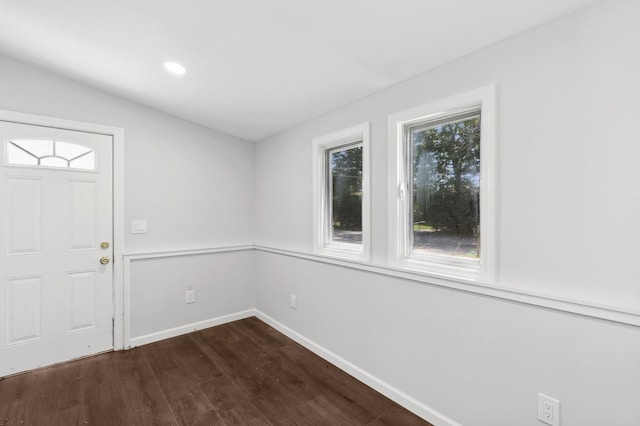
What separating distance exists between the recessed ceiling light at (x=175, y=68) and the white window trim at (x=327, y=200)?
48.3 inches

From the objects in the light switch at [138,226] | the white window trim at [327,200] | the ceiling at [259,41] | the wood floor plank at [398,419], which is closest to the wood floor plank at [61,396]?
the light switch at [138,226]

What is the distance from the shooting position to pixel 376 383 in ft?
7.14

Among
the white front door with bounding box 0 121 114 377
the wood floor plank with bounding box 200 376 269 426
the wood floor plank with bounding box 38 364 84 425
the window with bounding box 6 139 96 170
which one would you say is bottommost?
the wood floor plank with bounding box 200 376 269 426

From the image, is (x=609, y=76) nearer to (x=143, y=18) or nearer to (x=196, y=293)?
(x=143, y=18)

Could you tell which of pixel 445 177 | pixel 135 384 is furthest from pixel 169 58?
pixel 135 384

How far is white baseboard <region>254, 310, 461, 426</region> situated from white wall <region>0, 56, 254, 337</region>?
107 cm

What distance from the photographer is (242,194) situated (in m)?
3.71

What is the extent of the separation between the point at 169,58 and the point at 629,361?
305 centimetres

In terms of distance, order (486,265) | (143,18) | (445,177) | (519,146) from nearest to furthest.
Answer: (519,146)
(486,265)
(143,18)
(445,177)

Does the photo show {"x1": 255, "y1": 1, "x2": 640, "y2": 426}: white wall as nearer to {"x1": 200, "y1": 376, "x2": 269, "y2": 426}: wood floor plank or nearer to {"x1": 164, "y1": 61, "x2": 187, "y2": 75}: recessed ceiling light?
{"x1": 200, "y1": 376, "x2": 269, "y2": 426}: wood floor plank

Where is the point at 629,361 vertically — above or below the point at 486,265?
below

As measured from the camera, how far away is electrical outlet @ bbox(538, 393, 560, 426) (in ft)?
4.48

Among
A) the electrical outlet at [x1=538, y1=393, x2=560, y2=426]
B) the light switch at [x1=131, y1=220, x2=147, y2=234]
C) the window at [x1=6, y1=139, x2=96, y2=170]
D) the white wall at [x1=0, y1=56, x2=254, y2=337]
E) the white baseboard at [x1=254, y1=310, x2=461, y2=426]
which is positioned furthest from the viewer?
the light switch at [x1=131, y1=220, x2=147, y2=234]

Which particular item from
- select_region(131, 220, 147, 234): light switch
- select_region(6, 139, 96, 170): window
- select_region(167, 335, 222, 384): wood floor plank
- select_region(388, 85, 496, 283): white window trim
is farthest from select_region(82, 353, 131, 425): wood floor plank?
select_region(388, 85, 496, 283): white window trim
